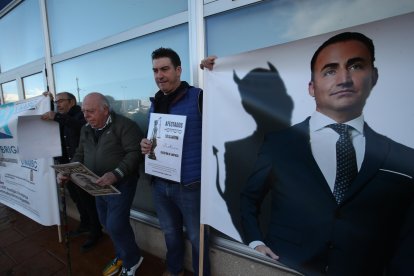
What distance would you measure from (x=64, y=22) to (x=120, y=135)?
2.37m

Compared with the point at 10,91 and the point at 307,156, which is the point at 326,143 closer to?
the point at 307,156

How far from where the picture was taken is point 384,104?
0.96 meters

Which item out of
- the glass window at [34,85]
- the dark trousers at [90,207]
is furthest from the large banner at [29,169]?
the glass window at [34,85]

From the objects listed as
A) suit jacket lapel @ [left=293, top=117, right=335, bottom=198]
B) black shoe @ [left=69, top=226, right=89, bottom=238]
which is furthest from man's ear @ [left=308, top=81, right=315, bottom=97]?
black shoe @ [left=69, top=226, right=89, bottom=238]

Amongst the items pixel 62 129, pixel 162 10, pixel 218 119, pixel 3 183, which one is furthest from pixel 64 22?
pixel 218 119

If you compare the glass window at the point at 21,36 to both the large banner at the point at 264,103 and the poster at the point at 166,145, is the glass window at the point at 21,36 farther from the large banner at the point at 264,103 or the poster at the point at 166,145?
the large banner at the point at 264,103

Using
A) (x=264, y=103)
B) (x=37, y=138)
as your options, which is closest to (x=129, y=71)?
(x=37, y=138)

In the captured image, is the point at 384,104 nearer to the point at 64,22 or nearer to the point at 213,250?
the point at 213,250

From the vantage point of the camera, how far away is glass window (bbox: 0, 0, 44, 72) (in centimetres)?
363

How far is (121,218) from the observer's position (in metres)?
1.99

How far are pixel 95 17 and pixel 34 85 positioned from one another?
2037 mm

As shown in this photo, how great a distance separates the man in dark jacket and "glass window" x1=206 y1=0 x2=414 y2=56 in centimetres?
160

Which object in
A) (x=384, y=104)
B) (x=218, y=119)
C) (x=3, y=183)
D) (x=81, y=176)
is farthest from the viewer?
(x=3, y=183)

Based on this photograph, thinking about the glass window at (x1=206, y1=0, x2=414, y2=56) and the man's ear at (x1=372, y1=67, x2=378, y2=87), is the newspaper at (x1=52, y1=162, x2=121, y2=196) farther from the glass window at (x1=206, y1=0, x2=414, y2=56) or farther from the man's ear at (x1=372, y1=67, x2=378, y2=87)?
the man's ear at (x1=372, y1=67, x2=378, y2=87)
